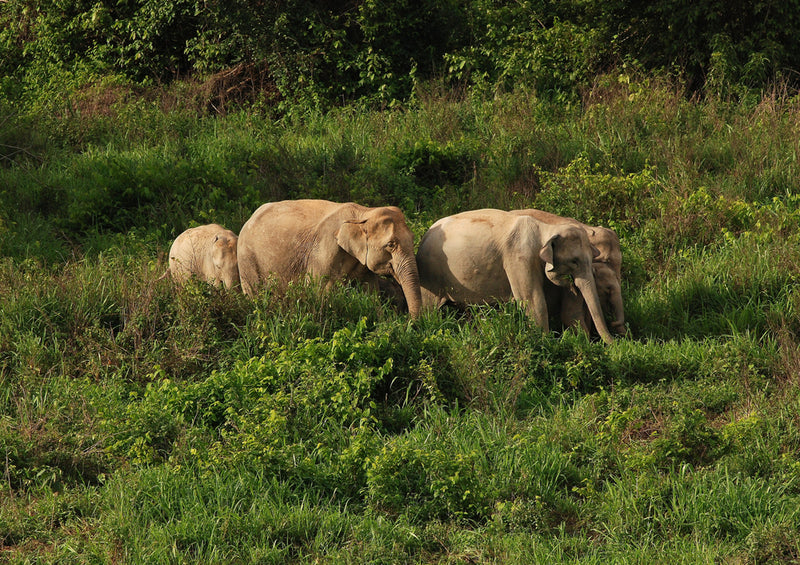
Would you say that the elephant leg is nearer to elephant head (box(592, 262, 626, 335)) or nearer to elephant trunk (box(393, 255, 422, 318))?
elephant head (box(592, 262, 626, 335))

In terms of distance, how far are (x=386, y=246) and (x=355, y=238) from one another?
0.28 metres

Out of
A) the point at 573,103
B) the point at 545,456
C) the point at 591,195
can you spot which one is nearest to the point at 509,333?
the point at 545,456

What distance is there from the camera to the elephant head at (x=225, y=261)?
28.6 feet

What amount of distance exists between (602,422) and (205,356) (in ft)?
9.46

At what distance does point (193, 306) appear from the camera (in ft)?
25.9

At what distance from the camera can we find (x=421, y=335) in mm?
7684

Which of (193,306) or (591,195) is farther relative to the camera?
(591,195)

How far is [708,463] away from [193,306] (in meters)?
3.83

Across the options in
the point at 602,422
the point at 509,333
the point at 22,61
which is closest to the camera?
the point at 602,422

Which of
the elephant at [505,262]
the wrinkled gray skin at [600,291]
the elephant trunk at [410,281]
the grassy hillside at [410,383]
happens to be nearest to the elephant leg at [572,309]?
the wrinkled gray skin at [600,291]

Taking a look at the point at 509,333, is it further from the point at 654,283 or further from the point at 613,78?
the point at 613,78

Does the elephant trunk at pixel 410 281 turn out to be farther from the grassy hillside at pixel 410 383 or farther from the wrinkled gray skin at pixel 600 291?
the wrinkled gray skin at pixel 600 291

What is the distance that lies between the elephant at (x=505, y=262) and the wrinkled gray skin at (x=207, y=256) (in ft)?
5.17

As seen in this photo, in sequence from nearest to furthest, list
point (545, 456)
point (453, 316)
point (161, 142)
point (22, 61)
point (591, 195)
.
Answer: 1. point (545, 456)
2. point (453, 316)
3. point (591, 195)
4. point (161, 142)
5. point (22, 61)
